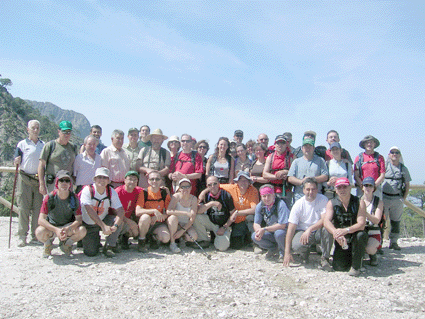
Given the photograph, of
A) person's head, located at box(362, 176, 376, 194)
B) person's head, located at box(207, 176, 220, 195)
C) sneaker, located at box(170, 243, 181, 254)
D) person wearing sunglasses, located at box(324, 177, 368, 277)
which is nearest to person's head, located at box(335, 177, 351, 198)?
person wearing sunglasses, located at box(324, 177, 368, 277)

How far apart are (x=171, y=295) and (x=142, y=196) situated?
8.74 ft

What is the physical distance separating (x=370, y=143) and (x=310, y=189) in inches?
86.3

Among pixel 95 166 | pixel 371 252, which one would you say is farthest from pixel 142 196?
pixel 371 252

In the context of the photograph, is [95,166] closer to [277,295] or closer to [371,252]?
[277,295]

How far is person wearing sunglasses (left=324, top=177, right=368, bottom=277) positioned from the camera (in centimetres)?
551

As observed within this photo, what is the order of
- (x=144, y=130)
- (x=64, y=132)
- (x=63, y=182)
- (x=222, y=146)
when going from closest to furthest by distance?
1. (x=63, y=182)
2. (x=64, y=132)
3. (x=222, y=146)
4. (x=144, y=130)

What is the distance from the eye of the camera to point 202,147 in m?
7.87

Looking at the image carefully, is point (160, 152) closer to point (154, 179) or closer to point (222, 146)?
point (154, 179)

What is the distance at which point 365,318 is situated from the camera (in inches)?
156

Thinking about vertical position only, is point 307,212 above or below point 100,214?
above

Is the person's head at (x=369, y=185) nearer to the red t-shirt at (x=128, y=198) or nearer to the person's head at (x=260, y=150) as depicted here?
the person's head at (x=260, y=150)

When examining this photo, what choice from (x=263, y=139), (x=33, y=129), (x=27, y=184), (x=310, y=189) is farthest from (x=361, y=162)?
(x=27, y=184)

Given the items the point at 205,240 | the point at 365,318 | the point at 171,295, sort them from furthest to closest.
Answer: the point at 205,240 → the point at 171,295 → the point at 365,318

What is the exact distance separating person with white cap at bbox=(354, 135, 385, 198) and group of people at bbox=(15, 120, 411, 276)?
2 cm
